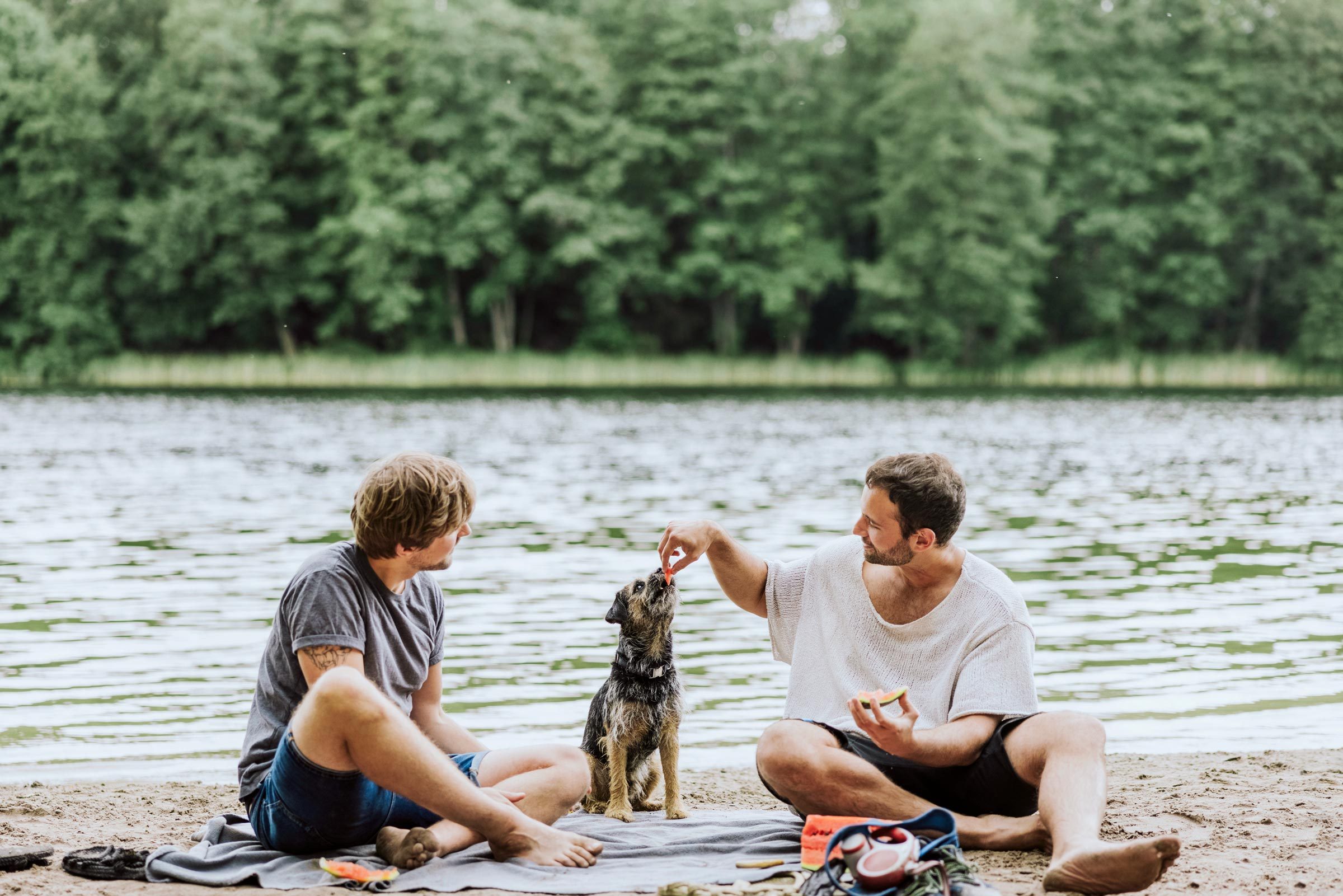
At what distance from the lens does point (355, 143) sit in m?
47.5

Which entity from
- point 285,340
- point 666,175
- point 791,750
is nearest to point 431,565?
point 791,750

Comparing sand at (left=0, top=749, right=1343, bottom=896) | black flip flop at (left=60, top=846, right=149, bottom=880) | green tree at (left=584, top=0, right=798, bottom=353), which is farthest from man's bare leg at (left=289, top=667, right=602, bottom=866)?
green tree at (left=584, top=0, right=798, bottom=353)

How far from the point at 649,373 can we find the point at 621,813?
41067 millimetres

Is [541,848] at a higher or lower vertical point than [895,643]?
lower

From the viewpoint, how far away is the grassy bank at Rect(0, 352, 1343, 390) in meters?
43.4

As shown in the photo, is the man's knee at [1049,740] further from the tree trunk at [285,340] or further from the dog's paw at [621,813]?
the tree trunk at [285,340]

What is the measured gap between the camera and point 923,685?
13.6ft

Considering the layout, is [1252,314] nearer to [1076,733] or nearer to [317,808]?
[1076,733]

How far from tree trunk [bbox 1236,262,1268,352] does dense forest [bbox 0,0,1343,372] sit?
12cm

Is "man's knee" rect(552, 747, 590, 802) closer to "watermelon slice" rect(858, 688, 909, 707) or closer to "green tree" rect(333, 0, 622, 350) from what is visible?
"watermelon slice" rect(858, 688, 909, 707)

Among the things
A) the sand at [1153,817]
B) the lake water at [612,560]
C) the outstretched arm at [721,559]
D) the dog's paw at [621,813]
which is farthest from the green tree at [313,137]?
the outstretched arm at [721,559]

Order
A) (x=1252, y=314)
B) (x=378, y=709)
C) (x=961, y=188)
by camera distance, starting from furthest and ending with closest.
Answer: (x=1252, y=314)
(x=961, y=188)
(x=378, y=709)

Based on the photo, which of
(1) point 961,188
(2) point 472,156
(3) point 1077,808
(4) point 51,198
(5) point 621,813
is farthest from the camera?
(4) point 51,198

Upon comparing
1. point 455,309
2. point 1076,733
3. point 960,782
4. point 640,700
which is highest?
point 455,309
